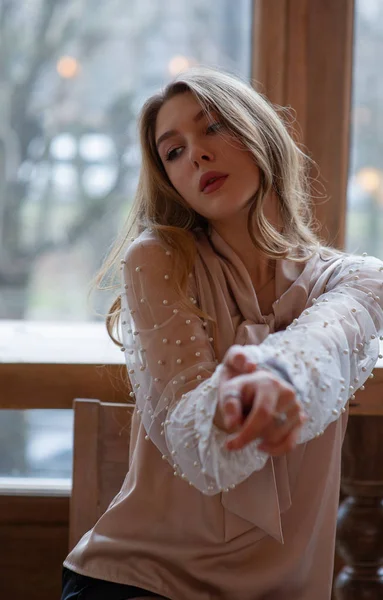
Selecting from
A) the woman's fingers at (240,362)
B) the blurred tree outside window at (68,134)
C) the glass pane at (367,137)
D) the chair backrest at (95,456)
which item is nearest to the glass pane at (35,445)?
the blurred tree outside window at (68,134)

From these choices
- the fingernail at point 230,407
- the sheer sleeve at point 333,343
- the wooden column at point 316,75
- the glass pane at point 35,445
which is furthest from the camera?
the glass pane at point 35,445

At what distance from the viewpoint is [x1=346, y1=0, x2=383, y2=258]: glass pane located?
155 centimetres

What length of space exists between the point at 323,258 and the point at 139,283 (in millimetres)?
286

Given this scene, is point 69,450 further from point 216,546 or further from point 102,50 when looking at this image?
point 102,50

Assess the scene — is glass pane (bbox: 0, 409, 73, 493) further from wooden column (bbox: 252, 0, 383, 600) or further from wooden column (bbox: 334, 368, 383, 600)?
wooden column (bbox: 252, 0, 383, 600)

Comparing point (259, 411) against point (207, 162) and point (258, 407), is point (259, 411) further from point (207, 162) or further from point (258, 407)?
point (207, 162)

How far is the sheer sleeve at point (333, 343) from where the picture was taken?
Result: 820mm

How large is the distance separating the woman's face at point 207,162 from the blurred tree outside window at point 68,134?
0.55 metres

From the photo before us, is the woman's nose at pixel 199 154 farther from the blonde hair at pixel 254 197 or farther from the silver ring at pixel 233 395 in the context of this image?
the silver ring at pixel 233 395

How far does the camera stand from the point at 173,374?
96 centimetres

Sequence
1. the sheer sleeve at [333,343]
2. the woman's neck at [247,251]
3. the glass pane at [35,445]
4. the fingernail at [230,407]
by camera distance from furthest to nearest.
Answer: the glass pane at [35,445]
the woman's neck at [247,251]
the sheer sleeve at [333,343]
the fingernail at [230,407]

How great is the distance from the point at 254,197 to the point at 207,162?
9 cm

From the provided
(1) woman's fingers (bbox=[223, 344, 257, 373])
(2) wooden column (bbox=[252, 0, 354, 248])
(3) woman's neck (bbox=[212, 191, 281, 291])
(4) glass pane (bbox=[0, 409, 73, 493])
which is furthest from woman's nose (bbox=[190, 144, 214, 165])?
(4) glass pane (bbox=[0, 409, 73, 493])

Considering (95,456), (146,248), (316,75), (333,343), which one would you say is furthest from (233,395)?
(316,75)
